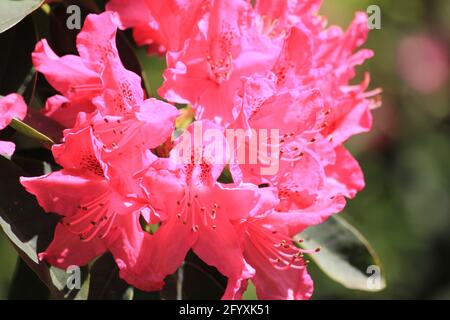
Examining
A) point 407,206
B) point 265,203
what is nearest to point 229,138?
point 265,203

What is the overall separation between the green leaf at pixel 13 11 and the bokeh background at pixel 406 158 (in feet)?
5.24

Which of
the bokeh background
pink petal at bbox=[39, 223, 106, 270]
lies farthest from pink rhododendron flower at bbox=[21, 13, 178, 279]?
the bokeh background

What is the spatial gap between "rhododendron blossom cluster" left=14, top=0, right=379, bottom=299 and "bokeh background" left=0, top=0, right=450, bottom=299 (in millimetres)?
1350

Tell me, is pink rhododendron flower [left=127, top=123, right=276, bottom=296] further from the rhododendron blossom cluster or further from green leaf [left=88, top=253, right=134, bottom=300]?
green leaf [left=88, top=253, right=134, bottom=300]

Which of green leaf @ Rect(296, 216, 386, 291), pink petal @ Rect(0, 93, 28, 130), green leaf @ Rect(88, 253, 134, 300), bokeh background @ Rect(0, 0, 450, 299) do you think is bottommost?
bokeh background @ Rect(0, 0, 450, 299)

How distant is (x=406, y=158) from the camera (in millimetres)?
3033

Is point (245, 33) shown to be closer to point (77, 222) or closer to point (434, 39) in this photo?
point (77, 222)

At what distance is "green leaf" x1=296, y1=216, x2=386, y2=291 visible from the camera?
166 cm

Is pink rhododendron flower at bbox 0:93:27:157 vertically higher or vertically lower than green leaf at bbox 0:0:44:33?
lower

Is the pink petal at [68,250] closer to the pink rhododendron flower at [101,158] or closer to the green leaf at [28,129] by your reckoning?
the pink rhododendron flower at [101,158]

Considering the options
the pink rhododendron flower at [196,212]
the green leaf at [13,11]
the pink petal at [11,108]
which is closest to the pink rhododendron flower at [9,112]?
the pink petal at [11,108]

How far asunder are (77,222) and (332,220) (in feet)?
1.94

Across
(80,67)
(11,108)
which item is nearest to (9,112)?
(11,108)

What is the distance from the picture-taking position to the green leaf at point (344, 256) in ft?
5.46
